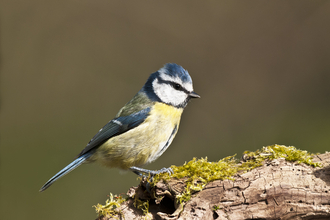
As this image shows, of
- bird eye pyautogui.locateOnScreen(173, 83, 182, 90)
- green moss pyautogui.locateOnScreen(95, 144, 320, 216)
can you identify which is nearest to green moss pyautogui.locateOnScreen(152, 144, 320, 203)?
green moss pyautogui.locateOnScreen(95, 144, 320, 216)

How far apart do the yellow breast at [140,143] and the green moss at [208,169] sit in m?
0.29

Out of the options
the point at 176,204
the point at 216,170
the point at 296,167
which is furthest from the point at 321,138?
the point at 176,204

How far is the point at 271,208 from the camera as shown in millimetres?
1098

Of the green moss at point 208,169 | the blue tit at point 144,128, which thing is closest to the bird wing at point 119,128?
the blue tit at point 144,128

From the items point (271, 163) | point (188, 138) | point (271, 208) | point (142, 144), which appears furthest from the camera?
point (188, 138)

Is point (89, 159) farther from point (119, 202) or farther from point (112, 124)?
point (119, 202)

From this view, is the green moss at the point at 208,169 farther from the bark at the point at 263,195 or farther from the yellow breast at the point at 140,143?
the yellow breast at the point at 140,143

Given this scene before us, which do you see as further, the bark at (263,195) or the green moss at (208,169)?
the green moss at (208,169)

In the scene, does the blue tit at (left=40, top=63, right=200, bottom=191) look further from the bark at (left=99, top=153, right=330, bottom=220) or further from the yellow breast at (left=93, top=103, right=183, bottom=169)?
the bark at (left=99, top=153, right=330, bottom=220)

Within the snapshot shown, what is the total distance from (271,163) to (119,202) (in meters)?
0.72

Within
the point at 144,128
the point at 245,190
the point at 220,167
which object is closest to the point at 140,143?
the point at 144,128

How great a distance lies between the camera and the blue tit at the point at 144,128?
61.7 inches

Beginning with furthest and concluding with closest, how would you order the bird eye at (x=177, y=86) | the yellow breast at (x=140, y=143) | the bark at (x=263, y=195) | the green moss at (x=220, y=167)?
the bird eye at (x=177, y=86), the yellow breast at (x=140, y=143), the green moss at (x=220, y=167), the bark at (x=263, y=195)

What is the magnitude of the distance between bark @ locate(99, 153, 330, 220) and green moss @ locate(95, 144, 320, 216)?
0.02 metres
